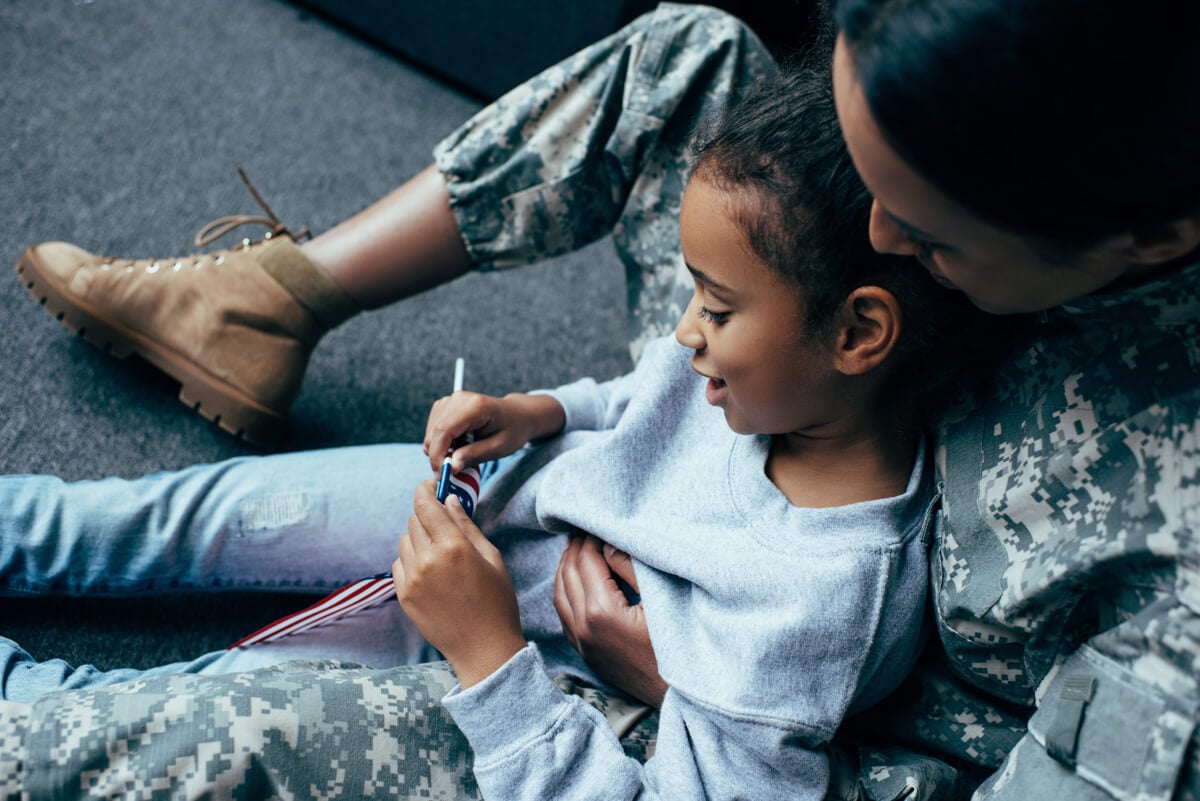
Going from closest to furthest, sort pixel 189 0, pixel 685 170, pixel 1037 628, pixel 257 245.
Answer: pixel 1037 628 → pixel 685 170 → pixel 257 245 → pixel 189 0

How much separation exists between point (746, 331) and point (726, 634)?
0.70 ft

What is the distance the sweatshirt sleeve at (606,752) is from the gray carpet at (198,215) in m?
0.46

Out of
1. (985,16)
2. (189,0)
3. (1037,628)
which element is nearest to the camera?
(985,16)

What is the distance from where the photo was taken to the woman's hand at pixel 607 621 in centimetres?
76

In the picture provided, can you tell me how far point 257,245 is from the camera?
1099 mm

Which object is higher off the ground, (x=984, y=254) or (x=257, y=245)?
(x=984, y=254)

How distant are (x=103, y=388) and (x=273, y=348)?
0.25m

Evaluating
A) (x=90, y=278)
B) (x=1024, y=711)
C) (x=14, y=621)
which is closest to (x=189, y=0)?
(x=90, y=278)

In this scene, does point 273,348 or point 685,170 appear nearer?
point 685,170

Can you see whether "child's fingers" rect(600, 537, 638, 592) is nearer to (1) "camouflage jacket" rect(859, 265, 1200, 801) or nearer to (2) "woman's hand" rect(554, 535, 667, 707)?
(2) "woman's hand" rect(554, 535, 667, 707)

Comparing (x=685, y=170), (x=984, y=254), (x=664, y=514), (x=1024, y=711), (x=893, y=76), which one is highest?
(x=893, y=76)

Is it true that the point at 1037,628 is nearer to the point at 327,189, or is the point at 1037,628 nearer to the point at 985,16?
the point at 985,16

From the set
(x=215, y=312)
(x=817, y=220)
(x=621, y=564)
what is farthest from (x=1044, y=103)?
(x=215, y=312)

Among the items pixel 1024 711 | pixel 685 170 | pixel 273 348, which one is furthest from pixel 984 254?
pixel 273 348
